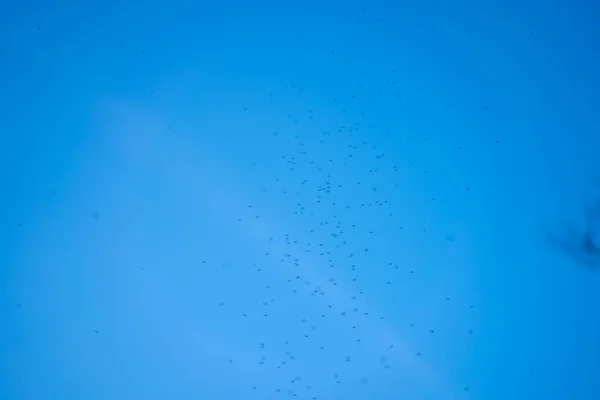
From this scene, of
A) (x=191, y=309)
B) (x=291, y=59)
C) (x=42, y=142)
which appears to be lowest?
(x=191, y=309)

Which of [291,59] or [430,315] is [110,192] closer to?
[291,59]

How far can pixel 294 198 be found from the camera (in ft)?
5.18

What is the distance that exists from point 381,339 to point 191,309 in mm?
769

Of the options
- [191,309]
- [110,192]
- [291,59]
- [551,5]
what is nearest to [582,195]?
[551,5]

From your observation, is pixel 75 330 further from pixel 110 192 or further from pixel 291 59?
pixel 291 59

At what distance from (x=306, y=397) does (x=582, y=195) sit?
1422 millimetres

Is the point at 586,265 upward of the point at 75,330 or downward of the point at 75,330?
upward

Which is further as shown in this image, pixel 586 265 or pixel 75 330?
pixel 586 265

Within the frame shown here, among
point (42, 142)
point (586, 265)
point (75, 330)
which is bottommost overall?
point (75, 330)

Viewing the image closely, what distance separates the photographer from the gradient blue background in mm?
1533

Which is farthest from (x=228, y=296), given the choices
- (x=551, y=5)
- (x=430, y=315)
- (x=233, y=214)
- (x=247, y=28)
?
(x=551, y=5)

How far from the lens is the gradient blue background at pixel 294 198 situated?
5.03 feet

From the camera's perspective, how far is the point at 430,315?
5.29ft

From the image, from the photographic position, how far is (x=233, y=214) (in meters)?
1.58
